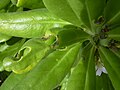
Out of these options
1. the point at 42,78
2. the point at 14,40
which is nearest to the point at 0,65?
the point at 14,40

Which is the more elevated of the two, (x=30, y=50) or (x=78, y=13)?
(x=78, y=13)

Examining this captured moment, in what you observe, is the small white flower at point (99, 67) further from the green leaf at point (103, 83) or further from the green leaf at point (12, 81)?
the green leaf at point (12, 81)

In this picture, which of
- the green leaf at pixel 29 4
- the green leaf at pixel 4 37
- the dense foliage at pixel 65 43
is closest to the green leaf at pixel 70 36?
the dense foliage at pixel 65 43

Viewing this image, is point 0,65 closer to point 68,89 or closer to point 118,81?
point 68,89

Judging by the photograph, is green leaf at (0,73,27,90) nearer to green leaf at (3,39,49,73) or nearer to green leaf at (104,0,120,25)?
green leaf at (3,39,49,73)

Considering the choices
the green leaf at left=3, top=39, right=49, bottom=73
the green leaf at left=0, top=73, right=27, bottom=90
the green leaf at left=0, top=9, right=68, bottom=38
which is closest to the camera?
the green leaf at left=3, top=39, right=49, bottom=73

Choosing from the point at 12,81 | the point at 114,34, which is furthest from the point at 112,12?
the point at 12,81

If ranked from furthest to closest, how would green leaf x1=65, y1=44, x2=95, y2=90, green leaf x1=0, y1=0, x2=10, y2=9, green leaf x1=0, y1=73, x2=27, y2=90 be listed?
green leaf x1=0, y1=0, x2=10, y2=9 < green leaf x1=0, y1=73, x2=27, y2=90 < green leaf x1=65, y1=44, x2=95, y2=90

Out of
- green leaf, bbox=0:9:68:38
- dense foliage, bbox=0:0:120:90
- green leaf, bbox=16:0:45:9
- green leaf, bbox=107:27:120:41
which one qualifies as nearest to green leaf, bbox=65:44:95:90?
dense foliage, bbox=0:0:120:90
